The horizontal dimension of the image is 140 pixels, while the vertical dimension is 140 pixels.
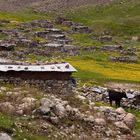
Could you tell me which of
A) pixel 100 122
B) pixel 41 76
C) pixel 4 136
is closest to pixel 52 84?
pixel 41 76

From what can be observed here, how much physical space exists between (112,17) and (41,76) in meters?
130

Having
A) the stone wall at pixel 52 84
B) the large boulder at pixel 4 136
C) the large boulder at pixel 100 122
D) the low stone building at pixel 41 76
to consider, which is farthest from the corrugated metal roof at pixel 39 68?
the large boulder at pixel 4 136

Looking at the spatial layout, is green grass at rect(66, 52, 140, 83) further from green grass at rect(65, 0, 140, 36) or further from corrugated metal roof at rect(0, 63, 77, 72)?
green grass at rect(65, 0, 140, 36)

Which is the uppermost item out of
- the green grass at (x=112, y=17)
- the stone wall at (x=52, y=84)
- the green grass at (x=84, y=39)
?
the stone wall at (x=52, y=84)

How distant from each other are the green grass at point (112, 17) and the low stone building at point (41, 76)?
342 ft

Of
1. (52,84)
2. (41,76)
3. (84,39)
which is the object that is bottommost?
(84,39)

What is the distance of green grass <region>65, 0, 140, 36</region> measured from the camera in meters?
148

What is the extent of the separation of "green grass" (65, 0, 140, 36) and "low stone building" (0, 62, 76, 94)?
104205mm

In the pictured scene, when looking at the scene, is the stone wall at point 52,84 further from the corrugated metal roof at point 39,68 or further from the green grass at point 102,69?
the green grass at point 102,69

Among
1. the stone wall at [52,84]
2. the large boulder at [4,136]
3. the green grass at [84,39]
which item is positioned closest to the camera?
the large boulder at [4,136]

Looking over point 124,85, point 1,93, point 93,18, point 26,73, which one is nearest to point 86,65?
point 124,85

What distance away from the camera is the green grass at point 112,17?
14775 centimetres

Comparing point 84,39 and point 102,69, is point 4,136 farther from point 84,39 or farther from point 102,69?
point 84,39

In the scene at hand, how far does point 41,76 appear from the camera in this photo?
3903 centimetres
